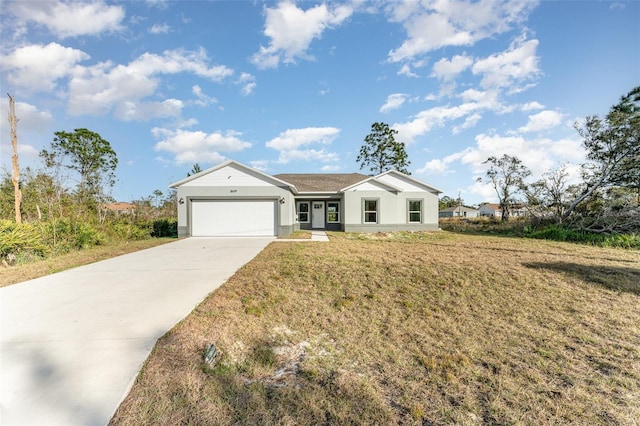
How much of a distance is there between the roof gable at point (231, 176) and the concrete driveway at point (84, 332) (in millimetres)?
8080

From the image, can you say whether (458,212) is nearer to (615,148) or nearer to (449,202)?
(449,202)

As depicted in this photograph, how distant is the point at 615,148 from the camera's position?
15.7 m

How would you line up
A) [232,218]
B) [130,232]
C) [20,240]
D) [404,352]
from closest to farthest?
[404,352] → [20,240] → [130,232] → [232,218]

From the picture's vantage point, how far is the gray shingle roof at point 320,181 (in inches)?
749

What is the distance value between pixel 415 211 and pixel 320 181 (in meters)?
7.06

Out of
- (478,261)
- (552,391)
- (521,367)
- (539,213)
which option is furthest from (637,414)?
(539,213)

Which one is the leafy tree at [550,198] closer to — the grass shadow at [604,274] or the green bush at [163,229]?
the grass shadow at [604,274]

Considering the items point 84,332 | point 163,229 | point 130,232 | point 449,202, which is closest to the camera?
point 84,332

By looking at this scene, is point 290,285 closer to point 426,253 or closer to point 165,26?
point 426,253

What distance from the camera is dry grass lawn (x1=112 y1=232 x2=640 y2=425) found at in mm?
2465

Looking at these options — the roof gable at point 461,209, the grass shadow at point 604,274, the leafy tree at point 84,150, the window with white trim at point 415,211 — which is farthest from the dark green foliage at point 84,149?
the roof gable at point 461,209

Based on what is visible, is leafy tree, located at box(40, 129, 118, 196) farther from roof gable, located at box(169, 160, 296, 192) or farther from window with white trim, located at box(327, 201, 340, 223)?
window with white trim, located at box(327, 201, 340, 223)

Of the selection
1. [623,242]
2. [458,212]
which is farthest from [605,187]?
[458,212]

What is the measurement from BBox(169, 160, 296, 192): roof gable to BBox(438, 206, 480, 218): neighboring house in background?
148ft
